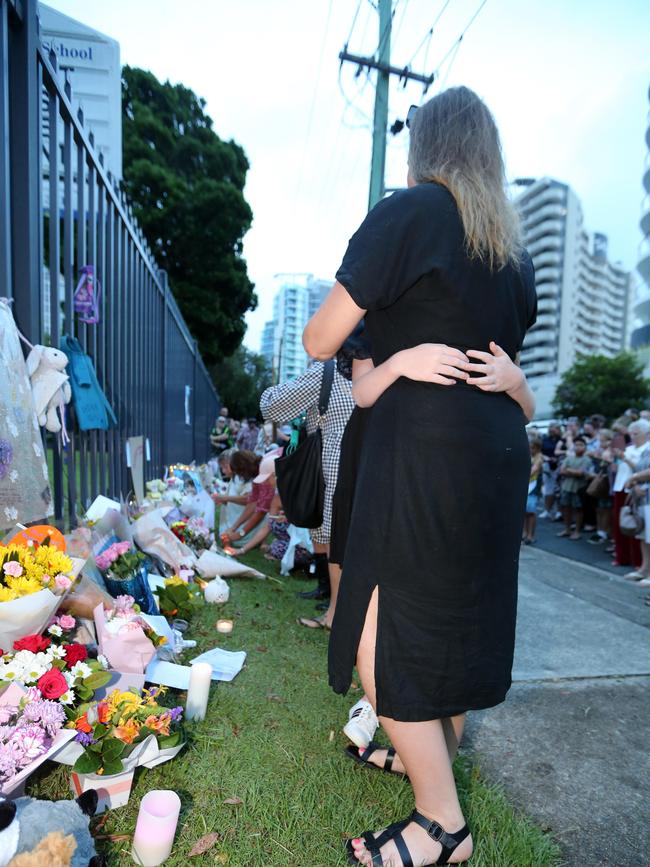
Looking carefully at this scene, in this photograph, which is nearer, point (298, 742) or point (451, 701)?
point (451, 701)

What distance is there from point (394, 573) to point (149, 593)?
187 centimetres

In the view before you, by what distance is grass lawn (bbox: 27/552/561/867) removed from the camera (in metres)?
1.42

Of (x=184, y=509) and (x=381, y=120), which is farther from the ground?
(x=381, y=120)

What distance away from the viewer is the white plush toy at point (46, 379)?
2443 mm

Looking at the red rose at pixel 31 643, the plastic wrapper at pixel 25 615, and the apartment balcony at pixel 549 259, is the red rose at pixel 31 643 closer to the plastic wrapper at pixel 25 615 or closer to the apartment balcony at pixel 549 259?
the plastic wrapper at pixel 25 615

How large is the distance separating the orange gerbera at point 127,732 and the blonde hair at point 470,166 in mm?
1513

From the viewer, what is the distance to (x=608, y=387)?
42.8 meters

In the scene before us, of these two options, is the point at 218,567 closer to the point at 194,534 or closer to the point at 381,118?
the point at 194,534

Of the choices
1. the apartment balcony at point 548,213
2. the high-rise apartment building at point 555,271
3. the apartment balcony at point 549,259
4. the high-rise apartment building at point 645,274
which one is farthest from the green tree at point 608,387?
the apartment balcony at point 549,259

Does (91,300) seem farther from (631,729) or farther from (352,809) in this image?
(631,729)

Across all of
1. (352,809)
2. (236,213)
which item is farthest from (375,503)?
(236,213)

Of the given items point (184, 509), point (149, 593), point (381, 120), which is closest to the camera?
point (149, 593)

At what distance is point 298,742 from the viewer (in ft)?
6.33

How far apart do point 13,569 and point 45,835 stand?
0.79 meters
